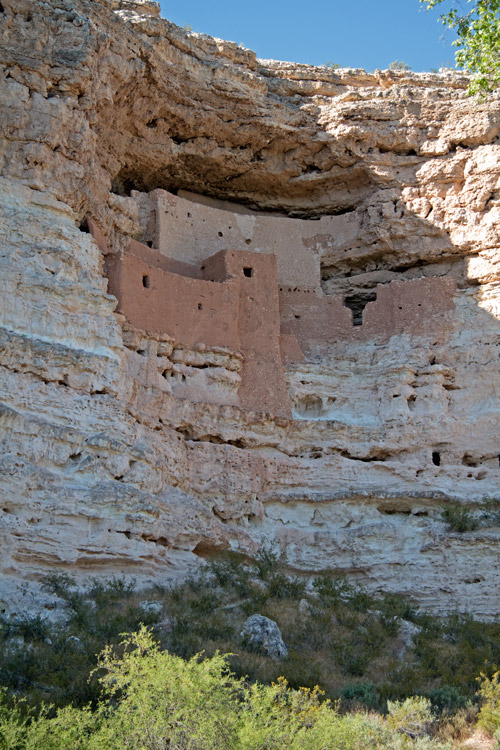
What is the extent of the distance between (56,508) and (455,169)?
1128 centimetres

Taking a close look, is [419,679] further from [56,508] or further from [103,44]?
[103,44]

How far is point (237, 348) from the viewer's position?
17.4m

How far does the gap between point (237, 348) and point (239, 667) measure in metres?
7.72

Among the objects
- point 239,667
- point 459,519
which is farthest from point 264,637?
point 459,519

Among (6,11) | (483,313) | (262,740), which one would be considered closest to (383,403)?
(483,313)

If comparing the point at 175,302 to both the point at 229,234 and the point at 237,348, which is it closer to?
the point at 237,348

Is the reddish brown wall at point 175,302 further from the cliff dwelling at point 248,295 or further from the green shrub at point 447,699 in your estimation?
the green shrub at point 447,699

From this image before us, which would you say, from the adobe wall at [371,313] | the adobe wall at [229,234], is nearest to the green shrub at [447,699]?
the adobe wall at [371,313]

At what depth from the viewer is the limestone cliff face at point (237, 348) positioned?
1384 centimetres

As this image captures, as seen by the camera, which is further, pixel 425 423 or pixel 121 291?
pixel 425 423

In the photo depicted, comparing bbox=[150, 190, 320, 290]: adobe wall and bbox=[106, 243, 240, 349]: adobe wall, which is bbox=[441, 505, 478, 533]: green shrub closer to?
bbox=[106, 243, 240, 349]: adobe wall

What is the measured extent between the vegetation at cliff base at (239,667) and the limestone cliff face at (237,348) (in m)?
0.87

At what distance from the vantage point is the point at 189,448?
15.8 metres

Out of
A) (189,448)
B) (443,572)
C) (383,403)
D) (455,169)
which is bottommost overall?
(443,572)
